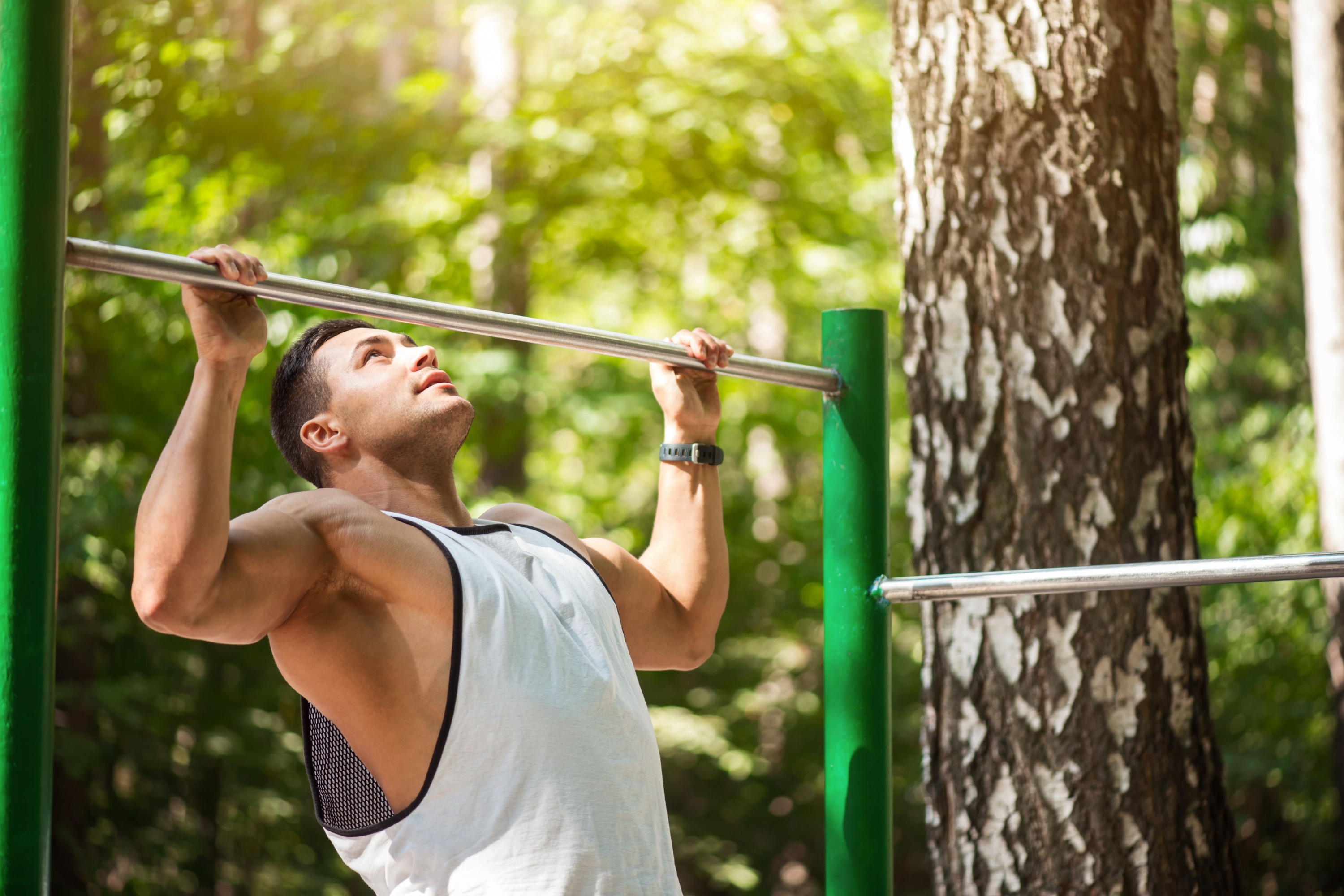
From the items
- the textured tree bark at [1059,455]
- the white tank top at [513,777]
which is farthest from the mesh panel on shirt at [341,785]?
the textured tree bark at [1059,455]

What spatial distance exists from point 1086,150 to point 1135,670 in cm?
88

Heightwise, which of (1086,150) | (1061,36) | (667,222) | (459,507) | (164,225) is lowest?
(459,507)

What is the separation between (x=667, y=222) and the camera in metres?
8.34

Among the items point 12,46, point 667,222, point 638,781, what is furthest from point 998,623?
point 667,222

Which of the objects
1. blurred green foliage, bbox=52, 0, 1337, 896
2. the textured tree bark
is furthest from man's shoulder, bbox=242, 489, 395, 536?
blurred green foliage, bbox=52, 0, 1337, 896

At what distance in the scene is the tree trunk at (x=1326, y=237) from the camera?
5145 mm

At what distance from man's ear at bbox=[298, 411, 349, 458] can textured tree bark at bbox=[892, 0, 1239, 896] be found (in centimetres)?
110

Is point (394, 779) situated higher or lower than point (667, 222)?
lower

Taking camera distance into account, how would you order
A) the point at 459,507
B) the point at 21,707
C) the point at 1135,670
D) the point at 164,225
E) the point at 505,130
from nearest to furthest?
the point at 21,707, the point at 459,507, the point at 1135,670, the point at 164,225, the point at 505,130

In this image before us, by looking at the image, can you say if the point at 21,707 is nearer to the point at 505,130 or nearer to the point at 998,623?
the point at 998,623

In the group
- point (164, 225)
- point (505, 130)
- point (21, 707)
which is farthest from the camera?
point (505, 130)

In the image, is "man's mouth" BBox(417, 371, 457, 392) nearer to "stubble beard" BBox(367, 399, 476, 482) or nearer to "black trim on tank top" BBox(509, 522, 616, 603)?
"stubble beard" BBox(367, 399, 476, 482)

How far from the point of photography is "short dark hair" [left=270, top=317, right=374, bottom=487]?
1666mm

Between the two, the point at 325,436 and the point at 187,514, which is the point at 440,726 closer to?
the point at 187,514
